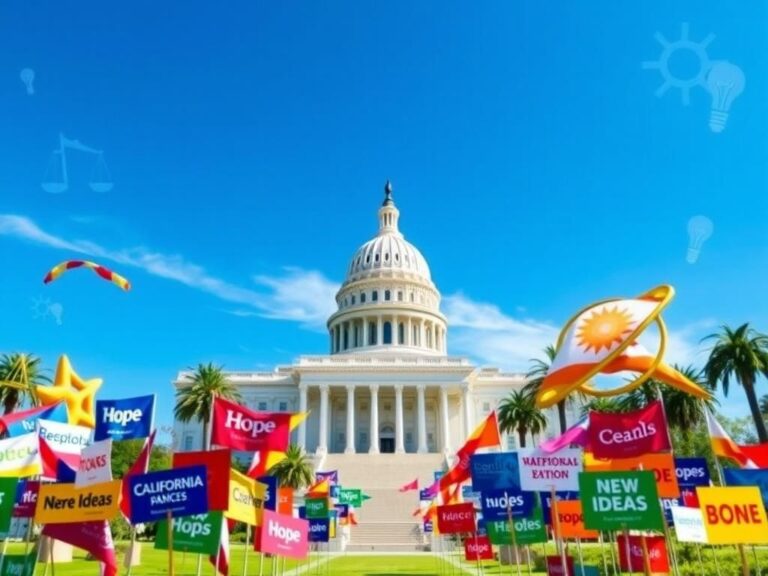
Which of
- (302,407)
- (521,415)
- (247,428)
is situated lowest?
(247,428)

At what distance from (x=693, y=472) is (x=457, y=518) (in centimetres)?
813

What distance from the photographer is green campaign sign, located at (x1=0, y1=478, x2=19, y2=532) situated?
14.1m

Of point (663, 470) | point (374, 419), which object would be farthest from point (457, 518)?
point (374, 419)

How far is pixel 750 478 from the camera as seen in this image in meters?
17.7

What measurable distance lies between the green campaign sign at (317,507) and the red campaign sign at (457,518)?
16.7ft

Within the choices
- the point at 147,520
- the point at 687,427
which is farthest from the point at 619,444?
the point at 687,427

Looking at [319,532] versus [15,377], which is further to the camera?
[15,377]

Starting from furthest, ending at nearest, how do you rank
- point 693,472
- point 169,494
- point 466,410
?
point 466,410 < point 693,472 < point 169,494

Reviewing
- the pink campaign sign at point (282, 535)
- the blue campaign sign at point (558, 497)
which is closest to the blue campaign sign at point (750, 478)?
the blue campaign sign at point (558, 497)

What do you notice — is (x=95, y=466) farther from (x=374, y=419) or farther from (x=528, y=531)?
(x=374, y=419)

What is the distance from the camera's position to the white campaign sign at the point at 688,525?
16875 mm

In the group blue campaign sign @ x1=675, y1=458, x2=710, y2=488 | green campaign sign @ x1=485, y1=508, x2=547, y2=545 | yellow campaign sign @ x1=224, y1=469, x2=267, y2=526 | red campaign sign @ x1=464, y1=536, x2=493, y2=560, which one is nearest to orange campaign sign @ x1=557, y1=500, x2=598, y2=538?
green campaign sign @ x1=485, y1=508, x2=547, y2=545

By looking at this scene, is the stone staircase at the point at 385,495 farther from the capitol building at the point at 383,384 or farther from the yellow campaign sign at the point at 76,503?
the yellow campaign sign at the point at 76,503

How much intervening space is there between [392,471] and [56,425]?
5464cm
